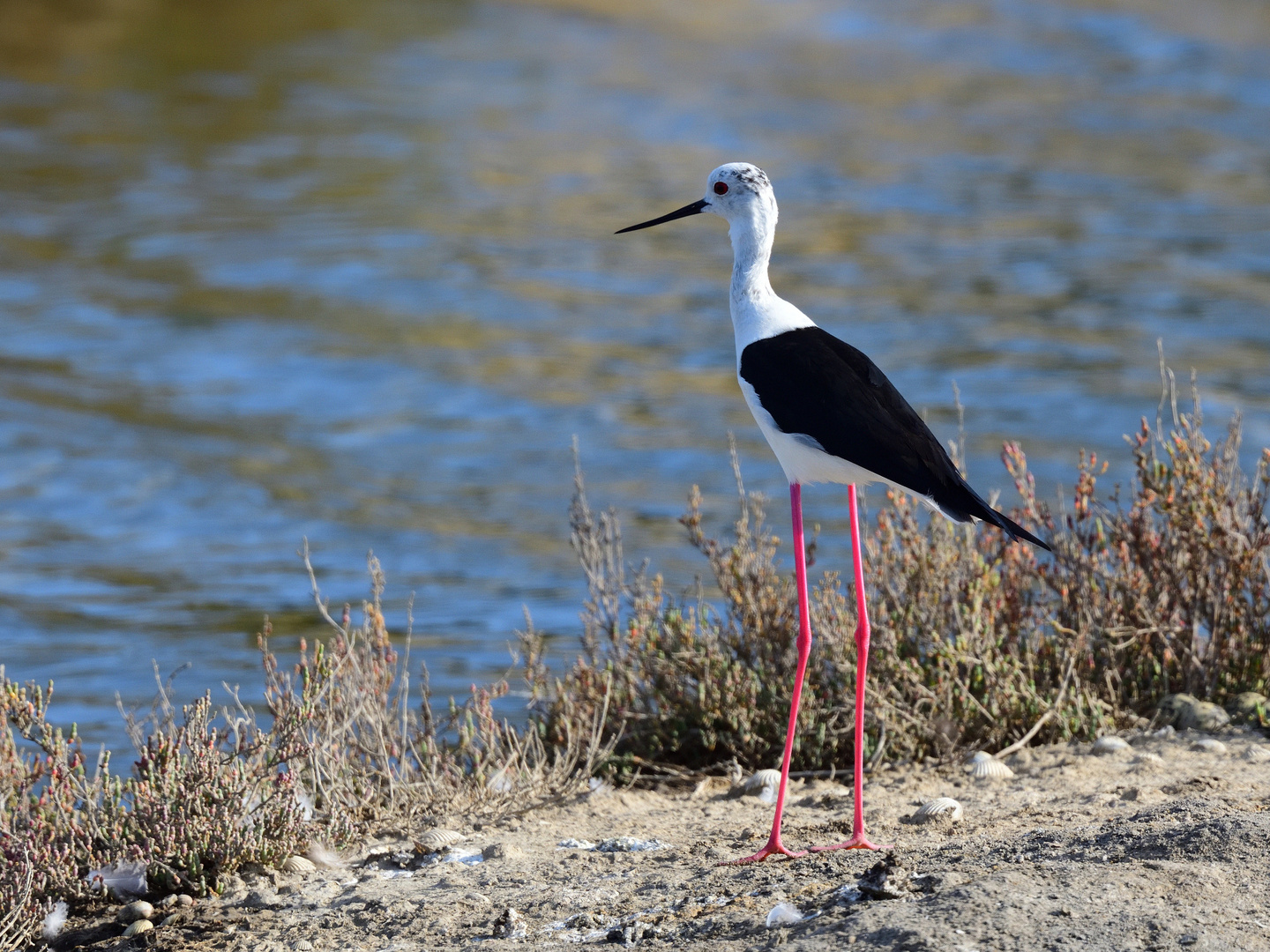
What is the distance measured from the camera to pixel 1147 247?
14953 mm

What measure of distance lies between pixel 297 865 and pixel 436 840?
40cm

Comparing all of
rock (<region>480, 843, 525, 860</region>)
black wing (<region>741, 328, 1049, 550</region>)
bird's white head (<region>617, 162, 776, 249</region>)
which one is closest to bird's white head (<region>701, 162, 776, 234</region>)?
bird's white head (<region>617, 162, 776, 249</region>)

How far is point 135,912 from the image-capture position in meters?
4.28

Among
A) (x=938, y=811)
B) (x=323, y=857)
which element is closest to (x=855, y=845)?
(x=938, y=811)

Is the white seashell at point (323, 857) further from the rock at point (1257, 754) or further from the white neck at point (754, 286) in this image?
the rock at point (1257, 754)

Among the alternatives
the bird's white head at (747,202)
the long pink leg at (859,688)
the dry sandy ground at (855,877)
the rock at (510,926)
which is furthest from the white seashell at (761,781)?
the bird's white head at (747,202)

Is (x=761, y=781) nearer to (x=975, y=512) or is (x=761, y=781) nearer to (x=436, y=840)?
(x=436, y=840)

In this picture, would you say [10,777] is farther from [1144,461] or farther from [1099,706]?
[1144,461]

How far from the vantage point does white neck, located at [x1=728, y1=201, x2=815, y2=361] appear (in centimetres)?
455

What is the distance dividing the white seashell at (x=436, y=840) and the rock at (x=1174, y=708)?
242cm

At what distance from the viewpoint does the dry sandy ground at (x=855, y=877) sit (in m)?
3.42

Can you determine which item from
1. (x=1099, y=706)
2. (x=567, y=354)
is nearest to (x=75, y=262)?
(x=567, y=354)

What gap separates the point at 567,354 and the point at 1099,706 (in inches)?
319

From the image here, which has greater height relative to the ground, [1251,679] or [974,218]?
[974,218]
